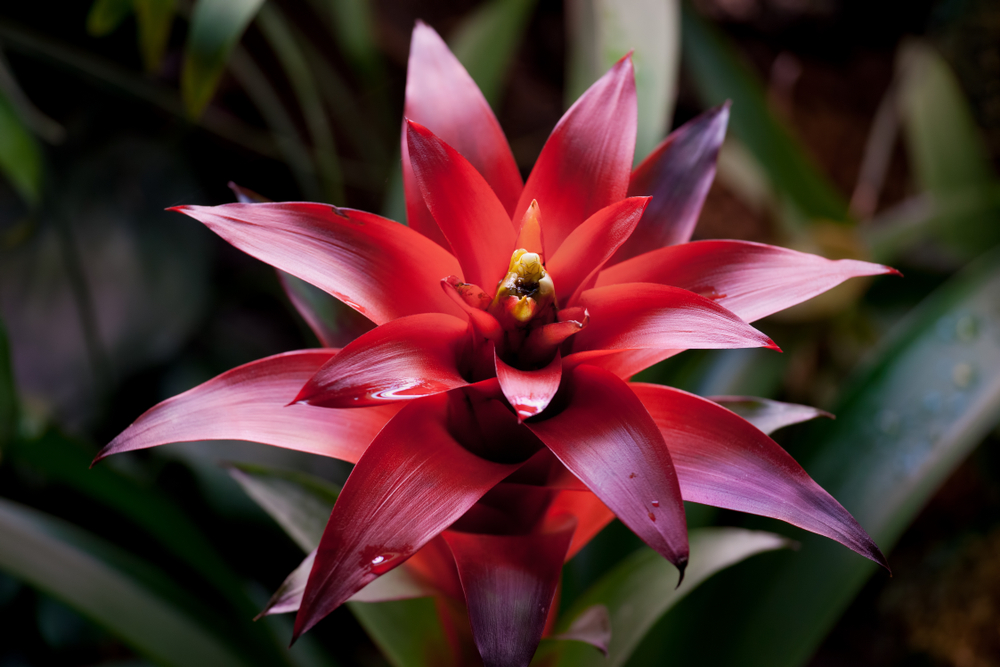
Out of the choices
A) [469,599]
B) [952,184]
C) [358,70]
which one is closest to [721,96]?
[952,184]

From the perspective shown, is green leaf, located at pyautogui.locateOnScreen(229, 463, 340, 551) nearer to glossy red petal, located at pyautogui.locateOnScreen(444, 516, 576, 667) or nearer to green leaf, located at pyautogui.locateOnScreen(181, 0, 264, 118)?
glossy red petal, located at pyautogui.locateOnScreen(444, 516, 576, 667)

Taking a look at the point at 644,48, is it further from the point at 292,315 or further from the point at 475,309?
the point at 292,315

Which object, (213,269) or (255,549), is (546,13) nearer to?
(213,269)

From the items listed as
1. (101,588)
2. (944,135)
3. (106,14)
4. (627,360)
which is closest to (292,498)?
(101,588)

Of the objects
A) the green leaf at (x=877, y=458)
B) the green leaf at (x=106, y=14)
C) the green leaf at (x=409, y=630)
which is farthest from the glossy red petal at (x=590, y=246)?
the green leaf at (x=106, y=14)

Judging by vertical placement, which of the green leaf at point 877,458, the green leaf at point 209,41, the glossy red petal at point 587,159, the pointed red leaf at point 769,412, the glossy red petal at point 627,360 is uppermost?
the green leaf at point 209,41

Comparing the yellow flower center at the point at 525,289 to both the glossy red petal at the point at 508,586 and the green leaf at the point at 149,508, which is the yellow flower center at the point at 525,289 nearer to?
the glossy red petal at the point at 508,586
